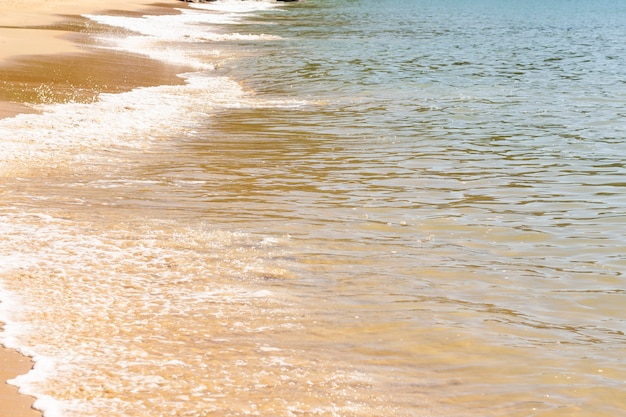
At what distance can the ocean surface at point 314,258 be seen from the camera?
4.48m

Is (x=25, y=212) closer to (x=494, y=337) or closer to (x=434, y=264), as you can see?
(x=434, y=264)

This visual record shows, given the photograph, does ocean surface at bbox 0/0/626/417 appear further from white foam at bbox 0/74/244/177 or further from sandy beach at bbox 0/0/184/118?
sandy beach at bbox 0/0/184/118

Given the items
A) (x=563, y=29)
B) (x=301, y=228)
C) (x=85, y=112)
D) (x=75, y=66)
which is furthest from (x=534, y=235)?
(x=563, y=29)

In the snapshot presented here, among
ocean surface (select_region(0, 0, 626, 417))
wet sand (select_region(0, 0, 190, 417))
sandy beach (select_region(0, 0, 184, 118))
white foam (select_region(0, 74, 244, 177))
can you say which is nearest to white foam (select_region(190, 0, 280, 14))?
wet sand (select_region(0, 0, 190, 417))

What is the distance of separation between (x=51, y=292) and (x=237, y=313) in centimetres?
125

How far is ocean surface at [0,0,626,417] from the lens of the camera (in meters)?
4.48

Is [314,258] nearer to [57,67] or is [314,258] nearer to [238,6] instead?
[57,67]

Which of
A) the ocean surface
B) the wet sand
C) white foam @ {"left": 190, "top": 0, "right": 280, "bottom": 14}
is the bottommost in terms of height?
the ocean surface

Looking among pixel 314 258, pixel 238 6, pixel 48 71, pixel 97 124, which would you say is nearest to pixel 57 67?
pixel 48 71

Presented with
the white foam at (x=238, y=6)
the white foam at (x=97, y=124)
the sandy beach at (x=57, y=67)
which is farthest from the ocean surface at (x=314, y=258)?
the white foam at (x=238, y=6)

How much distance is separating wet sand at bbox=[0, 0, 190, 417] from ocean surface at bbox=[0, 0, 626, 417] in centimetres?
16

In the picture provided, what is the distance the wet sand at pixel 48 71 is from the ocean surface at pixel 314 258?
0.53ft

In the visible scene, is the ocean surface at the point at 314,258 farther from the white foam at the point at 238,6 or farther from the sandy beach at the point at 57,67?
the white foam at the point at 238,6

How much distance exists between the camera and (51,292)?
5.58 m
